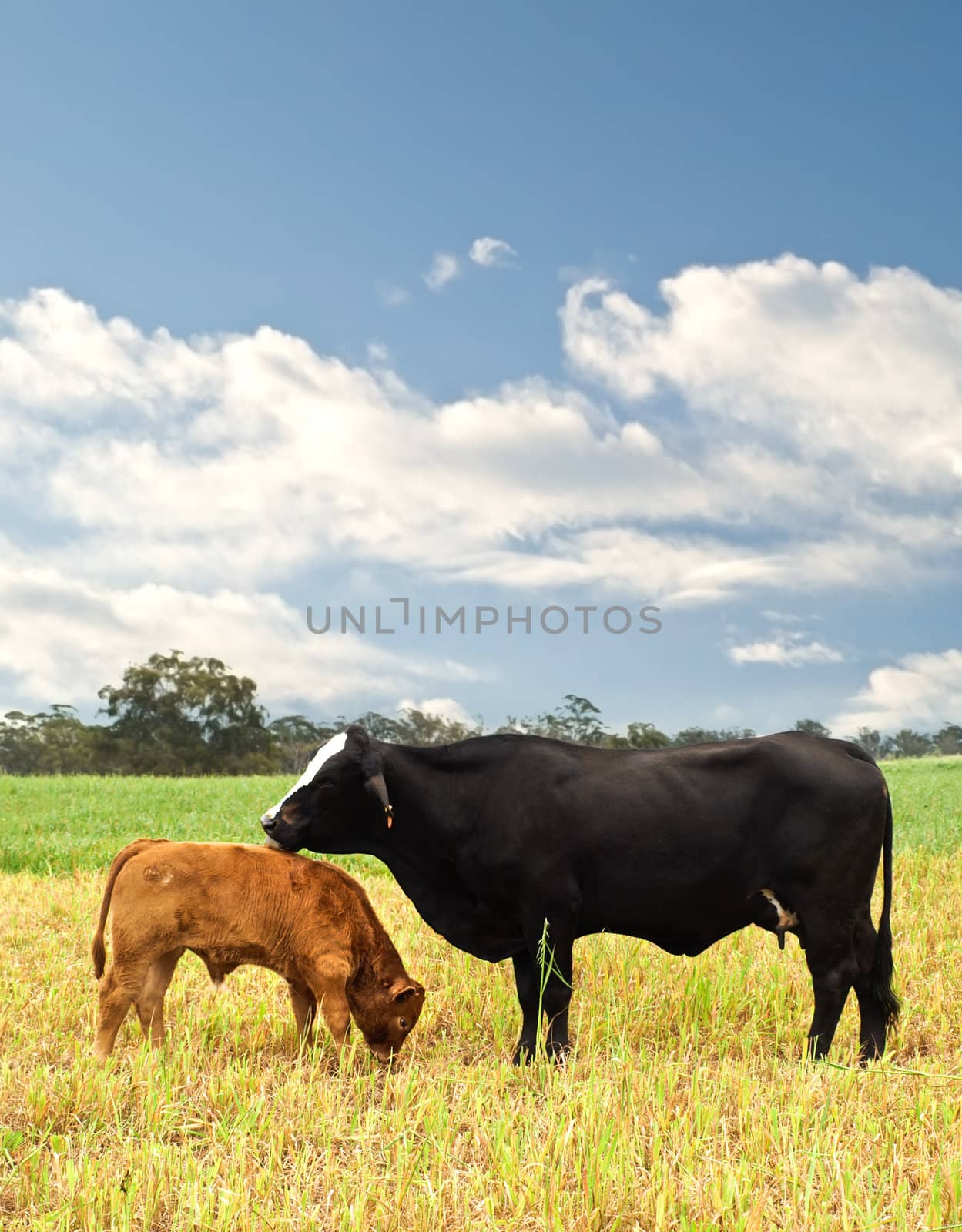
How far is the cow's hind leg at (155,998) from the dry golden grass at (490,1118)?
153mm

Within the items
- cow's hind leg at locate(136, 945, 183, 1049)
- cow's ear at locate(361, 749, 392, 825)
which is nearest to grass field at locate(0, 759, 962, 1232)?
cow's hind leg at locate(136, 945, 183, 1049)

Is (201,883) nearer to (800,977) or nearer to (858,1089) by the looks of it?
(858,1089)

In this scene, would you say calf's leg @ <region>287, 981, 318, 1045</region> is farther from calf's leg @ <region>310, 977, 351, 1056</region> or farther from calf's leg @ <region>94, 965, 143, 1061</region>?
calf's leg @ <region>94, 965, 143, 1061</region>

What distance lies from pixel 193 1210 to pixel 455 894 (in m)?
2.94

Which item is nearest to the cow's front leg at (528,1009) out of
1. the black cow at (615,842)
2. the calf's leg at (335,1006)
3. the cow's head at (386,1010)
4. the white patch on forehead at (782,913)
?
the black cow at (615,842)

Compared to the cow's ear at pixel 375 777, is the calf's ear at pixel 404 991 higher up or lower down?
lower down

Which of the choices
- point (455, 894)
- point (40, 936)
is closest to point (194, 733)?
point (40, 936)

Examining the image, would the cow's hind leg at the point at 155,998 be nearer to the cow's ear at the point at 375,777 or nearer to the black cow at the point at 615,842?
the black cow at the point at 615,842

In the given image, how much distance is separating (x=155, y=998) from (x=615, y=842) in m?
2.87

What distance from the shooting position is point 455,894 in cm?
705

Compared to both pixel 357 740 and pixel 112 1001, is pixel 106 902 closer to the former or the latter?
pixel 112 1001

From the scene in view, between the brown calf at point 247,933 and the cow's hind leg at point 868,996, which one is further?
the cow's hind leg at point 868,996

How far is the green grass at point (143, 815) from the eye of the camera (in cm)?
1627

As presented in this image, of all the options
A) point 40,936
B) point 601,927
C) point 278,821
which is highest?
point 278,821
